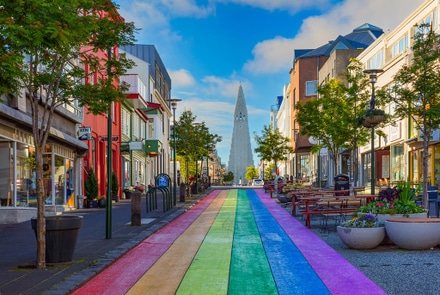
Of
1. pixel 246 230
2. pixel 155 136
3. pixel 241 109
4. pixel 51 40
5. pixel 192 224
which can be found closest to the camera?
pixel 51 40

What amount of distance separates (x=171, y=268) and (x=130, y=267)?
28.4 inches

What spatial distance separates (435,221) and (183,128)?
34.4 metres

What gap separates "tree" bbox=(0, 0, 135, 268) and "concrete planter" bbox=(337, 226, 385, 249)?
16.7 feet

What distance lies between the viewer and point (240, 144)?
550 feet

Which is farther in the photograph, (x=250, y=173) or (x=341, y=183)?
(x=250, y=173)

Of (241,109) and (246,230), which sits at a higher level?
(241,109)

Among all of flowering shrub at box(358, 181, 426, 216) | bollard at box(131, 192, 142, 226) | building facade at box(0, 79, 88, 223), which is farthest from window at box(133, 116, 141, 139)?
flowering shrub at box(358, 181, 426, 216)

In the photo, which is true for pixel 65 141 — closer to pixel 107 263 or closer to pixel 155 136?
pixel 107 263

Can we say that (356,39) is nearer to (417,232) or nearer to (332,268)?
(417,232)

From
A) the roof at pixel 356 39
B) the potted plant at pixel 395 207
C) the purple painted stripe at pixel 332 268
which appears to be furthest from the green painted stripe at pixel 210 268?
the roof at pixel 356 39

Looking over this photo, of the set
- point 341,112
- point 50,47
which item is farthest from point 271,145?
point 50,47

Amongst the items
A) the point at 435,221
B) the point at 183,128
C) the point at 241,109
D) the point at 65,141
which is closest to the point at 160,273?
the point at 435,221

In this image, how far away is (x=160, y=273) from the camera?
9.39 metres

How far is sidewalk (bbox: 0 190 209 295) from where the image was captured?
7941mm
